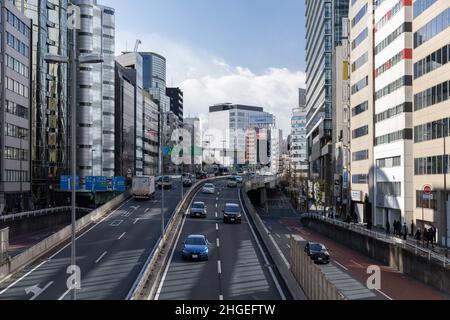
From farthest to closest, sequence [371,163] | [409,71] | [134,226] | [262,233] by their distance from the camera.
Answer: [371,163], [409,71], [134,226], [262,233]

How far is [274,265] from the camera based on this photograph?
35.2 m

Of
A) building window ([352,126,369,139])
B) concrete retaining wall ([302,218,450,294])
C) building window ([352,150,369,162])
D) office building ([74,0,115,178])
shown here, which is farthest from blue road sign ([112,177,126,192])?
concrete retaining wall ([302,218,450,294])

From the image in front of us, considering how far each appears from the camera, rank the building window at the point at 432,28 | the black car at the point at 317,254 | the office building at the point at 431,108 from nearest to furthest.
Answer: the black car at the point at 317,254, the building window at the point at 432,28, the office building at the point at 431,108

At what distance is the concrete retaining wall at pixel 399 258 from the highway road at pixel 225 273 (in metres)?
8.82

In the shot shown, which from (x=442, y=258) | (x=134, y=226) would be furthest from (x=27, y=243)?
(x=442, y=258)

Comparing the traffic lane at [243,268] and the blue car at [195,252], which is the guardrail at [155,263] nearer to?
the blue car at [195,252]

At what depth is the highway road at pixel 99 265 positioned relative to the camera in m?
26.4

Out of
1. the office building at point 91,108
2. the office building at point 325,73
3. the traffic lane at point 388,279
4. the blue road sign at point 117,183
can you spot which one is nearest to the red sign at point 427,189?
the traffic lane at point 388,279

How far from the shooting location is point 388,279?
35.4m

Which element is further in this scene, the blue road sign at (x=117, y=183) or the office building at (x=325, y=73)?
the office building at (x=325, y=73)

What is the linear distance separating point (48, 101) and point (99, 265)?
213 ft

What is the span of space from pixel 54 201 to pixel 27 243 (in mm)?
45119

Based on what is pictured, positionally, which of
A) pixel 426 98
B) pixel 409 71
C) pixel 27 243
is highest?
pixel 409 71
